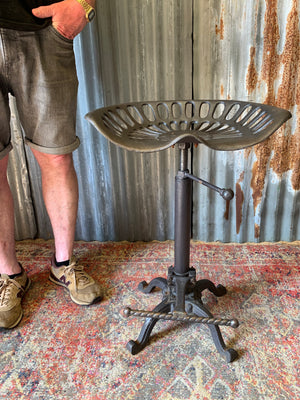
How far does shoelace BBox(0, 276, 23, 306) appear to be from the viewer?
1.50 m

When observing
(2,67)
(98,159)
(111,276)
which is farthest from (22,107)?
(111,276)

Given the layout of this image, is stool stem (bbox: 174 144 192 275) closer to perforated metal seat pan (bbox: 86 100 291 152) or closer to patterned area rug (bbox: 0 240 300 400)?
perforated metal seat pan (bbox: 86 100 291 152)

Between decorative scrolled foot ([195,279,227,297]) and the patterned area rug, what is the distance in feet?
0.09

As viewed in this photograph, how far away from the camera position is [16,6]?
129cm

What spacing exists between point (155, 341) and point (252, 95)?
1.28 meters

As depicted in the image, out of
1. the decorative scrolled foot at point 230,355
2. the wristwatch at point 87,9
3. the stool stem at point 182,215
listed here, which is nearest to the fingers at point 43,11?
the wristwatch at point 87,9

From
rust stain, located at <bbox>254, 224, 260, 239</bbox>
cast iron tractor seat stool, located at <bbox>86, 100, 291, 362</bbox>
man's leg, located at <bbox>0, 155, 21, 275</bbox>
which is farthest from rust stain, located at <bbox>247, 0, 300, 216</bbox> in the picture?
man's leg, located at <bbox>0, 155, 21, 275</bbox>

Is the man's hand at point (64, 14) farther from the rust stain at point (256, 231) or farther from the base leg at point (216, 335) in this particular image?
the rust stain at point (256, 231)

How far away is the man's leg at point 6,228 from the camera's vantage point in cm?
155

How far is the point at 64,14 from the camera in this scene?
130cm

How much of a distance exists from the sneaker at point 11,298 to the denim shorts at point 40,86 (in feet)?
1.93

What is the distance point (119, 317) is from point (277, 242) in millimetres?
1066

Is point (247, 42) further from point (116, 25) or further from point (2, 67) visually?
point (2, 67)

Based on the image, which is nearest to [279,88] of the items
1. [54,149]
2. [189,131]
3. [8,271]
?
[189,131]
